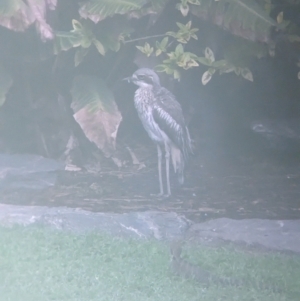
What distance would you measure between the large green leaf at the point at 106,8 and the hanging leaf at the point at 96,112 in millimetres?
981

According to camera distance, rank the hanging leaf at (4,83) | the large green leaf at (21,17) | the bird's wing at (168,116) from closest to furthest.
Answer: the large green leaf at (21,17) < the bird's wing at (168,116) < the hanging leaf at (4,83)

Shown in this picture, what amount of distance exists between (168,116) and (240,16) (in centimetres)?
163

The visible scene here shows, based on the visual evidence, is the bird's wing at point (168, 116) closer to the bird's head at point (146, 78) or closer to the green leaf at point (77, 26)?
the bird's head at point (146, 78)

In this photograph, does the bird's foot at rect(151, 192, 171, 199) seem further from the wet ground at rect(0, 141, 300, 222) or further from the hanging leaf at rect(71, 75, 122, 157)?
the hanging leaf at rect(71, 75, 122, 157)

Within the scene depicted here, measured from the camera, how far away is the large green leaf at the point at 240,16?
7648 mm

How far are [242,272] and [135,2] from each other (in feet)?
13.2

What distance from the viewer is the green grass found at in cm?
433

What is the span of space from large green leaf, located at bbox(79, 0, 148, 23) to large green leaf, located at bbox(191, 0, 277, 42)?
890mm

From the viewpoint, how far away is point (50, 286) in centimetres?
435

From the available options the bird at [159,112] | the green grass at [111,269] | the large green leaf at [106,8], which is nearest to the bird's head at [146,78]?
the bird at [159,112]

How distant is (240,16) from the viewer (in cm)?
779

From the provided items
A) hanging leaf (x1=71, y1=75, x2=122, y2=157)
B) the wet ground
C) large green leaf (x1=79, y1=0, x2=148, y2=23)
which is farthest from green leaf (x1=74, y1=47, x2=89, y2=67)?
the wet ground

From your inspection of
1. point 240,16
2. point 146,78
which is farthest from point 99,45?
point 240,16

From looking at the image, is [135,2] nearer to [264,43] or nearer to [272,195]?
[264,43]
